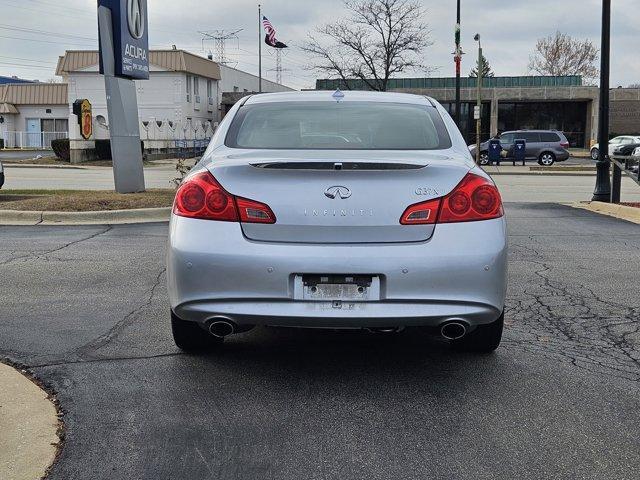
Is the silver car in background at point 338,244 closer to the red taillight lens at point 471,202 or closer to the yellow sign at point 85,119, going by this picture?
the red taillight lens at point 471,202

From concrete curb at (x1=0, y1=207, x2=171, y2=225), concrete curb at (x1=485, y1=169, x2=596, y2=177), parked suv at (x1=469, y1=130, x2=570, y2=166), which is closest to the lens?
concrete curb at (x1=0, y1=207, x2=171, y2=225)

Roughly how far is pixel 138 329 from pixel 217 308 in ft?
5.11

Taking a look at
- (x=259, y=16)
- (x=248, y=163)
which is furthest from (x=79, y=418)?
(x=259, y=16)

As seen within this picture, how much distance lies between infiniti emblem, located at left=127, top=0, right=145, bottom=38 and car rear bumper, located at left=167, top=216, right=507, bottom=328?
39.4 feet

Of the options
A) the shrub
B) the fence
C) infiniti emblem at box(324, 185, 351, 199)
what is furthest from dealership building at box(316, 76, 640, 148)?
infiniti emblem at box(324, 185, 351, 199)

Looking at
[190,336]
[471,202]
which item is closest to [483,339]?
[471,202]

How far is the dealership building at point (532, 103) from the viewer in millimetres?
50188

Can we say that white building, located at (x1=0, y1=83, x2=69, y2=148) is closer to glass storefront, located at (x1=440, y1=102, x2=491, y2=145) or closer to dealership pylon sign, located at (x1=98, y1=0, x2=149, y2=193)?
Result: glass storefront, located at (x1=440, y1=102, x2=491, y2=145)

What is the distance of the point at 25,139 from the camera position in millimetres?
63219

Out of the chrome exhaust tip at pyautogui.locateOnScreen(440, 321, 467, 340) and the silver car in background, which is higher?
the silver car in background

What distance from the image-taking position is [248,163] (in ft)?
13.6

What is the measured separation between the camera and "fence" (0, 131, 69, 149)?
62750mm

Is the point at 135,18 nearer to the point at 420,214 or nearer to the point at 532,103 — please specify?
the point at 420,214

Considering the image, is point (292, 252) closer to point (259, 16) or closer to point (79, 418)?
point (79, 418)
